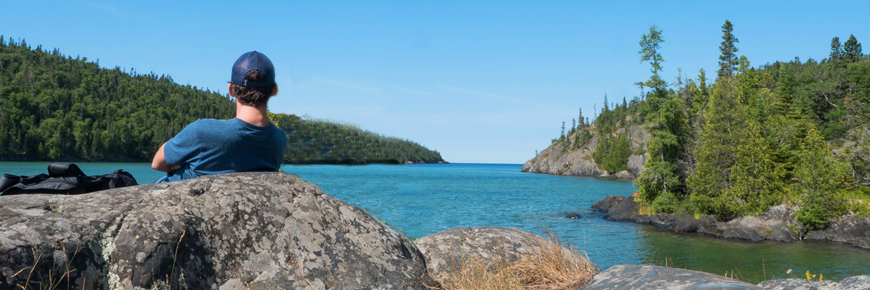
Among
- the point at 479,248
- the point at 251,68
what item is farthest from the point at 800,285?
the point at 251,68

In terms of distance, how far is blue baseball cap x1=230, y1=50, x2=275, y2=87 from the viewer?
10.8ft

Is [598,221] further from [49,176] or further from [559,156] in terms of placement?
[559,156]

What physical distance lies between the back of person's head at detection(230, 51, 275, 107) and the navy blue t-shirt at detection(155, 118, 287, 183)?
198 millimetres

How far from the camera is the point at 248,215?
3168 mm

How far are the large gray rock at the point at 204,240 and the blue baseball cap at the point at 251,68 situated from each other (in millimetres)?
675

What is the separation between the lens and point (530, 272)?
4504 mm

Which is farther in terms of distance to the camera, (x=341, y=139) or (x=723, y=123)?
(x=341, y=139)

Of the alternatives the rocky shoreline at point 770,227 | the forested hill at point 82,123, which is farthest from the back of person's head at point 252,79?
the forested hill at point 82,123

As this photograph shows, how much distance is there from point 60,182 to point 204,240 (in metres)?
1.14

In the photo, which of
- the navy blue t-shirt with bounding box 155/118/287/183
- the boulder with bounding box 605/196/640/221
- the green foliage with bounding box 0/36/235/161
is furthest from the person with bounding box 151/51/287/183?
the green foliage with bounding box 0/36/235/161

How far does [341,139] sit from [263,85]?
594 feet

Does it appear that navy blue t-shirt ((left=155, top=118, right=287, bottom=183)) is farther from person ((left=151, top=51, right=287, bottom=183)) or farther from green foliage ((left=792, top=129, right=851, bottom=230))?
green foliage ((left=792, top=129, right=851, bottom=230))

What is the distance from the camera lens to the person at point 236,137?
3.24 m

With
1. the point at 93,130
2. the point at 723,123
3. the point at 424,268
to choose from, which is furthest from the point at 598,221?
the point at 93,130
